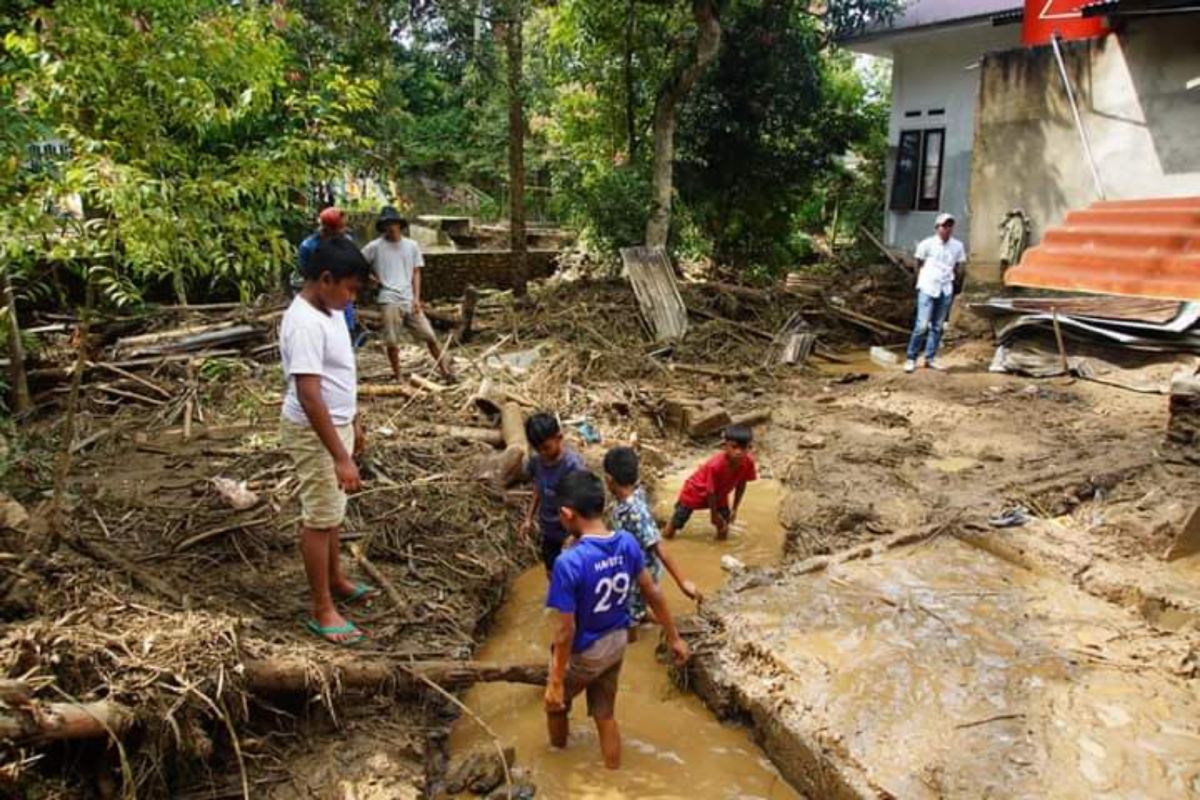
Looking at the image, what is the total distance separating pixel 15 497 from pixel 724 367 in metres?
7.63

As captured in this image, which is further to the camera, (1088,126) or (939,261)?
(1088,126)

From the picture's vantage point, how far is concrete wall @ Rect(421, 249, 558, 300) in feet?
46.4

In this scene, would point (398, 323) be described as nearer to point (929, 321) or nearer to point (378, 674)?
point (378, 674)

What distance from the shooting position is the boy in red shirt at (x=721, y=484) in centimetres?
551

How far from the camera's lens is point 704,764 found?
3.61 metres

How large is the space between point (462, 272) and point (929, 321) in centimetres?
809

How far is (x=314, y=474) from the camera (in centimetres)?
368

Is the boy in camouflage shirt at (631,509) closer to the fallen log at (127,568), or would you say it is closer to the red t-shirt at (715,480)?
the red t-shirt at (715,480)

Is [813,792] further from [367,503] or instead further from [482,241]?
[482,241]

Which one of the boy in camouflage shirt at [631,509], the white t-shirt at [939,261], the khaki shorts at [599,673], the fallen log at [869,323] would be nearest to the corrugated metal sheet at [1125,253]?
the boy in camouflage shirt at [631,509]

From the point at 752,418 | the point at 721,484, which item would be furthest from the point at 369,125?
the point at 721,484

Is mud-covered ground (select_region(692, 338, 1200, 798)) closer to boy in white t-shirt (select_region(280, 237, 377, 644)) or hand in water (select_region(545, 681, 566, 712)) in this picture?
hand in water (select_region(545, 681, 566, 712))

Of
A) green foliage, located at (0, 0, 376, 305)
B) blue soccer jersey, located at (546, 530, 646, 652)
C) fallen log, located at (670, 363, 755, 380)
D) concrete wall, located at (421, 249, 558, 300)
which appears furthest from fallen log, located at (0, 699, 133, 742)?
concrete wall, located at (421, 249, 558, 300)

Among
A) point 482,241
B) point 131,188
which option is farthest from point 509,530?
point 482,241
